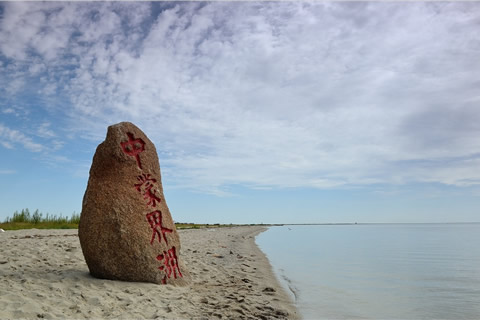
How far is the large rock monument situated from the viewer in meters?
6.52

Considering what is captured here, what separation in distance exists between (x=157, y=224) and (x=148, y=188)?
0.76 meters

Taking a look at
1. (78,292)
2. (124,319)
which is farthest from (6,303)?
(124,319)

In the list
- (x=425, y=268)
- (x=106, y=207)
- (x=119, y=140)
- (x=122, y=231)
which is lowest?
(x=425, y=268)

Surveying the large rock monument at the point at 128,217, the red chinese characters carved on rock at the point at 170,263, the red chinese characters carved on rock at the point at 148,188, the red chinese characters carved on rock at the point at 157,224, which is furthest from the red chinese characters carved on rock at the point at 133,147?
the red chinese characters carved on rock at the point at 170,263

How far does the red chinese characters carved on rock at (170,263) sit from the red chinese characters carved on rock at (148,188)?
1002mm

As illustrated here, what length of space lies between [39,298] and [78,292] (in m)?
0.60

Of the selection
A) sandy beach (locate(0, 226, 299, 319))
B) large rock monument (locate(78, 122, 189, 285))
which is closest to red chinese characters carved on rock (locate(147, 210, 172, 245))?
large rock monument (locate(78, 122, 189, 285))

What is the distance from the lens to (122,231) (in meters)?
6.55

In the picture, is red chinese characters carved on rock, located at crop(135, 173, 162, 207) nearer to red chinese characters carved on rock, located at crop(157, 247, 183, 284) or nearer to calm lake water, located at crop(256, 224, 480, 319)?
red chinese characters carved on rock, located at crop(157, 247, 183, 284)

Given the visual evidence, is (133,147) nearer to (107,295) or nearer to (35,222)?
(107,295)

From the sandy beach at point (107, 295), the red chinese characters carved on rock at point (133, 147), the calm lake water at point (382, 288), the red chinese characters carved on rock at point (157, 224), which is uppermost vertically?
the red chinese characters carved on rock at point (133, 147)

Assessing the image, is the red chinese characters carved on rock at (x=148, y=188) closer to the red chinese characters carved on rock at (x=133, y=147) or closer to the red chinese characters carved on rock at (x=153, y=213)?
the red chinese characters carved on rock at (x=153, y=213)

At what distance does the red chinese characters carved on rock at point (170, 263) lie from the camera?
6977mm

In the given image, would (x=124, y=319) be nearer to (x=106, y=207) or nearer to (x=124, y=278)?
(x=124, y=278)
